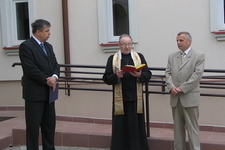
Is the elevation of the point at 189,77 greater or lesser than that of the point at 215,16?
lesser

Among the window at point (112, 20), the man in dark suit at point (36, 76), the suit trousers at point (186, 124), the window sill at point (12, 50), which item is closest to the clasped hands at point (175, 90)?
the suit trousers at point (186, 124)

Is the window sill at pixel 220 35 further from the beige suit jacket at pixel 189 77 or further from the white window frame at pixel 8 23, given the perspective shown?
the white window frame at pixel 8 23

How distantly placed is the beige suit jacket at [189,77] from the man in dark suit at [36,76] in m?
1.56

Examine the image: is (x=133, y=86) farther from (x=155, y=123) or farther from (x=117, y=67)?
(x=155, y=123)

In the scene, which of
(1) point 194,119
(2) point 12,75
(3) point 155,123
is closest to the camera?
(1) point 194,119

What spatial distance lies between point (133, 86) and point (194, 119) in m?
0.88

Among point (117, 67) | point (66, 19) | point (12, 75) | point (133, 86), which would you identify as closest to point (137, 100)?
point (133, 86)

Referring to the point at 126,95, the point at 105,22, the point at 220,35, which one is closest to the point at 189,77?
the point at 126,95

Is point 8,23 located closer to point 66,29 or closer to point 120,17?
point 66,29

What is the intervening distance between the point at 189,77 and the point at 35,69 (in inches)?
75.1

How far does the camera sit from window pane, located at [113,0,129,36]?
7211mm

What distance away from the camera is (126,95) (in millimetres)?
4441

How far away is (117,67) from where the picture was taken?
437cm

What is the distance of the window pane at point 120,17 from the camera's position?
23.7ft
